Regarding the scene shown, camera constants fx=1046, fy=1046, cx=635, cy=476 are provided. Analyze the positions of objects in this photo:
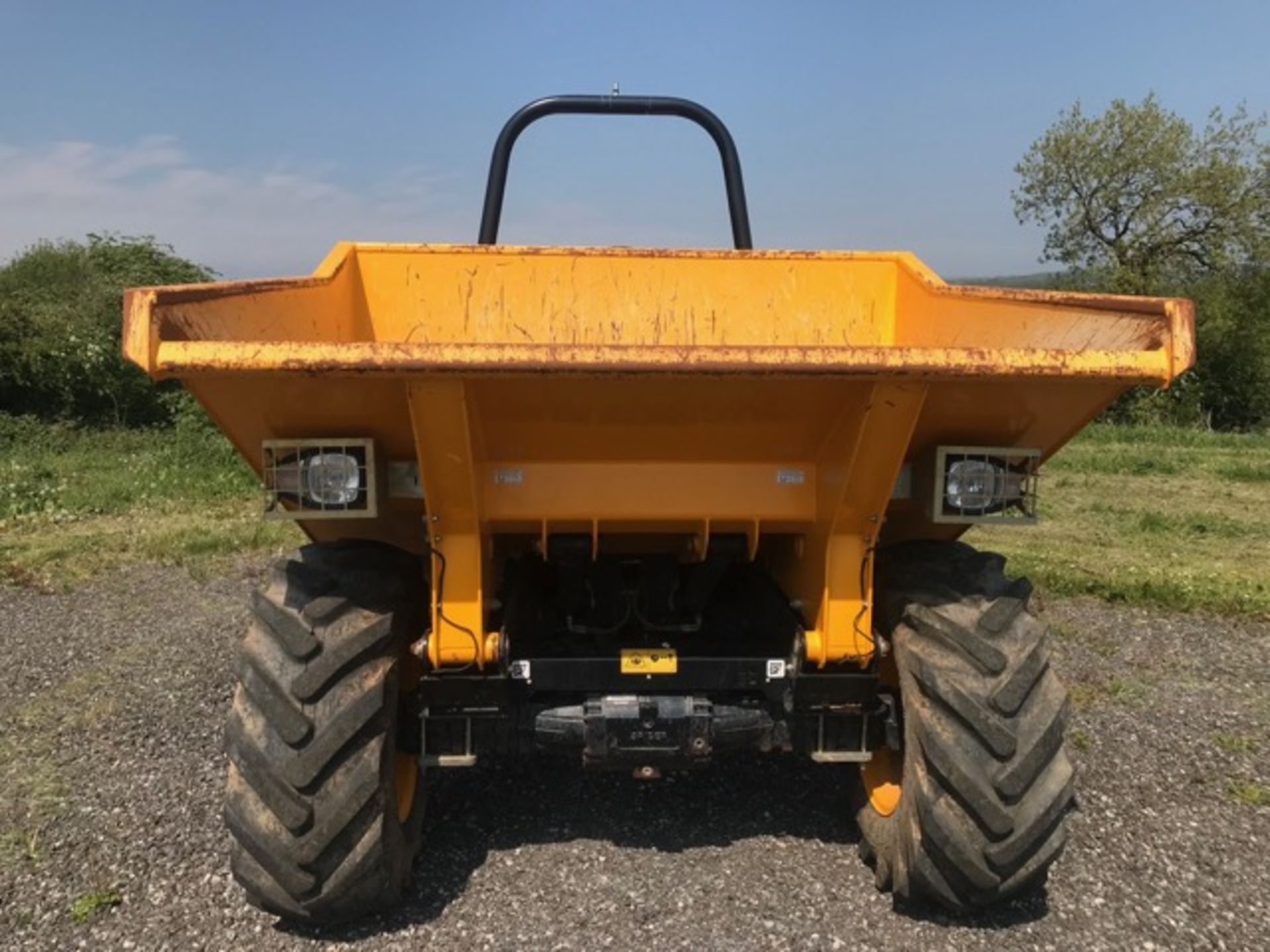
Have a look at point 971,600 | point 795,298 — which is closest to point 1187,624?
point 795,298

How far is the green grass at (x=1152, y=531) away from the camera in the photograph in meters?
6.52

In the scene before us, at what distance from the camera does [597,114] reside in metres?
4.70

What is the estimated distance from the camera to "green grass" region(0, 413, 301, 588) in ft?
24.5

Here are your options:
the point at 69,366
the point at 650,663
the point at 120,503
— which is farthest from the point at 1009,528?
the point at 69,366

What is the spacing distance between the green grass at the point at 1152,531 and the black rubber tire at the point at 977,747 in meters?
4.07

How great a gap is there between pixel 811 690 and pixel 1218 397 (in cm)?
3167

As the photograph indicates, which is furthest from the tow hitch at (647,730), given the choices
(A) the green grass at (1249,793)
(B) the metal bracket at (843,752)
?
(A) the green grass at (1249,793)

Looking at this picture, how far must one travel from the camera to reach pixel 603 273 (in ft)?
13.9

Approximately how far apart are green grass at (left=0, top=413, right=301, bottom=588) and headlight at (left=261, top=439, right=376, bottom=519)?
444 cm

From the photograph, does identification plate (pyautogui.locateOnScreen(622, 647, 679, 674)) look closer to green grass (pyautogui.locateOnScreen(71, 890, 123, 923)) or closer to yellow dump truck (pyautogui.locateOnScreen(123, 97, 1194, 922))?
yellow dump truck (pyautogui.locateOnScreen(123, 97, 1194, 922))

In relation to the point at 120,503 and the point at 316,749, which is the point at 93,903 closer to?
the point at 316,749

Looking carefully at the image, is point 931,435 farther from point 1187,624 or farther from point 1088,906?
point 1187,624

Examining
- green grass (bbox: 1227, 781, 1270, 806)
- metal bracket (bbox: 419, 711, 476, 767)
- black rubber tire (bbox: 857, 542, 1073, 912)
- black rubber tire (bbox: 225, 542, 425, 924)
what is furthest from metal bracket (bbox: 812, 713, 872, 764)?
green grass (bbox: 1227, 781, 1270, 806)

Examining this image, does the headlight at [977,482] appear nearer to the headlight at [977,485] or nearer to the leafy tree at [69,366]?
the headlight at [977,485]
